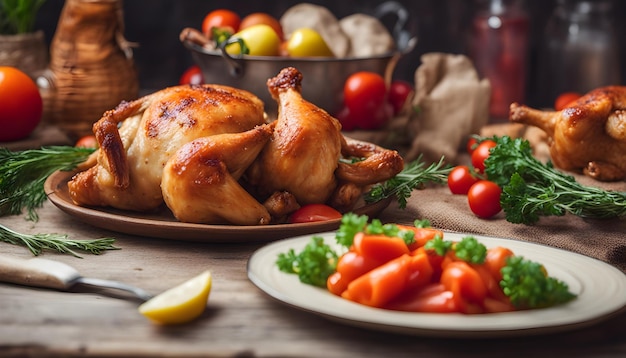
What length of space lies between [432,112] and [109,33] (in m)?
1.54

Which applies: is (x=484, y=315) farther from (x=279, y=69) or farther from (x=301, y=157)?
(x=279, y=69)

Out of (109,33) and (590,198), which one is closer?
(590,198)

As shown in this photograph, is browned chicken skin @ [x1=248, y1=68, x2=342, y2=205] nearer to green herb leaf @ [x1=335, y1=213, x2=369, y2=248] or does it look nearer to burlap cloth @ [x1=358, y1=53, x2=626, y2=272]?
burlap cloth @ [x1=358, y1=53, x2=626, y2=272]

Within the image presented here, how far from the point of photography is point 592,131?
3014 millimetres

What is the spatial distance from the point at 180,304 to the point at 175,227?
0.56 meters

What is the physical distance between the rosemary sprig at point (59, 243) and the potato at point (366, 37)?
5.92 ft

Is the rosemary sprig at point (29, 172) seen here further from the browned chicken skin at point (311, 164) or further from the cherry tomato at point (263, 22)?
the cherry tomato at point (263, 22)

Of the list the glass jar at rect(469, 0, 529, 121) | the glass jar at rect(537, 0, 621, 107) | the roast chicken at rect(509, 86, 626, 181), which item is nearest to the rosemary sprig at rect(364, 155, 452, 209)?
the roast chicken at rect(509, 86, 626, 181)

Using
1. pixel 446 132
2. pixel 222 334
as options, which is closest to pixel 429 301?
pixel 222 334

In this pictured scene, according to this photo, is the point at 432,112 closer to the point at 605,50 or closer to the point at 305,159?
the point at 605,50

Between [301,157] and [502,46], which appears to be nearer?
[301,157]

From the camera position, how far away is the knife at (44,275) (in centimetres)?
212

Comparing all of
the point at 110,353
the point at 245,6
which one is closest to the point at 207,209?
the point at 110,353

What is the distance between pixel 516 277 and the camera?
1.88 metres
